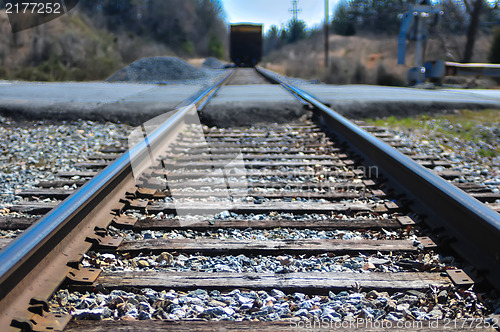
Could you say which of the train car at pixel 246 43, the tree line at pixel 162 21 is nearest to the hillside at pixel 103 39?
the tree line at pixel 162 21

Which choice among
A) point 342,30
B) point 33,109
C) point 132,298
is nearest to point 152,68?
point 33,109

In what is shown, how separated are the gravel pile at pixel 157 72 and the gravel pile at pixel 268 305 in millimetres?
15892

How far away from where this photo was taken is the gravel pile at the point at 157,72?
17.9 m

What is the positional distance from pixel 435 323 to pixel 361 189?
1772 mm

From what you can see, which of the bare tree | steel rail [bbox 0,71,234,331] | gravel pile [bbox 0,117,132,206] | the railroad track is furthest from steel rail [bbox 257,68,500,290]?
the bare tree

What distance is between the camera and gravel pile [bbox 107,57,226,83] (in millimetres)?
17859

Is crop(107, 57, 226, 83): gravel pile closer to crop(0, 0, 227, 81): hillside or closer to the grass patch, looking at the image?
crop(0, 0, 227, 81): hillside

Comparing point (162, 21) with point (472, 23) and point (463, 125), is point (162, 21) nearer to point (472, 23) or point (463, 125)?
point (472, 23)

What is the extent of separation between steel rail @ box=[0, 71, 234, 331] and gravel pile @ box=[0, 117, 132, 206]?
85 cm

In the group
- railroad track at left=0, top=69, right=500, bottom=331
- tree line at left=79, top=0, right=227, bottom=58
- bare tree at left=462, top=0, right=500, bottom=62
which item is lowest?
railroad track at left=0, top=69, right=500, bottom=331

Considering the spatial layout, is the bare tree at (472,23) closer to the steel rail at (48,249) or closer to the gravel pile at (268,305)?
the steel rail at (48,249)

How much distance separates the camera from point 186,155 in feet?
14.4

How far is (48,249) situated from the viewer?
1995mm

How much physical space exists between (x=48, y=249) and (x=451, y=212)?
6.40ft
